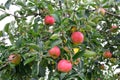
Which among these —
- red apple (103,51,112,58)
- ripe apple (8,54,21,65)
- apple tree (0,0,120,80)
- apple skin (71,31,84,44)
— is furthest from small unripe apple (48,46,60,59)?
red apple (103,51,112,58)

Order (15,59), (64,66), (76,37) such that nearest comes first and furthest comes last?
(64,66) → (76,37) → (15,59)

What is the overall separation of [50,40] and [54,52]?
0.42ft

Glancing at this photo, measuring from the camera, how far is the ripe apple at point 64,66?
1.69 m

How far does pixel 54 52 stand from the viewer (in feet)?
5.59

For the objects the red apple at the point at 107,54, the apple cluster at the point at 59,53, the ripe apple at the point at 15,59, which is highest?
the apple cluster at the point at 59,53

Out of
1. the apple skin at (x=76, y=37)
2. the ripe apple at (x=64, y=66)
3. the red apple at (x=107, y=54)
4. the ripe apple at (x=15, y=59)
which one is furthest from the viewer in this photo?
the red apple at (x=107, y=54)

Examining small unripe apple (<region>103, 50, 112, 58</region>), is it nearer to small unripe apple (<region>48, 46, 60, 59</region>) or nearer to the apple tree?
the apple tree

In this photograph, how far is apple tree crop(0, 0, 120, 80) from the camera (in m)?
1.78

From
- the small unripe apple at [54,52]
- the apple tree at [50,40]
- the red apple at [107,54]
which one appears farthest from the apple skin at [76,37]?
the red apple at [107,54]

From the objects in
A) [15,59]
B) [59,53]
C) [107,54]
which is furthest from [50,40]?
[107,54]

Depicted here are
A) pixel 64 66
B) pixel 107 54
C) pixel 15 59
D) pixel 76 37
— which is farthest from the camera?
pixel 107 54

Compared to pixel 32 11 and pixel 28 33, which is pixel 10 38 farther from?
pixel 32 11

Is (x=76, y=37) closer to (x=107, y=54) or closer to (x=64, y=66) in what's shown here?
(x=64, y=66)

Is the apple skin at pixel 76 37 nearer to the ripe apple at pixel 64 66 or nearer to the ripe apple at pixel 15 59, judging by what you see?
the ripe apple at pixel 64 66
